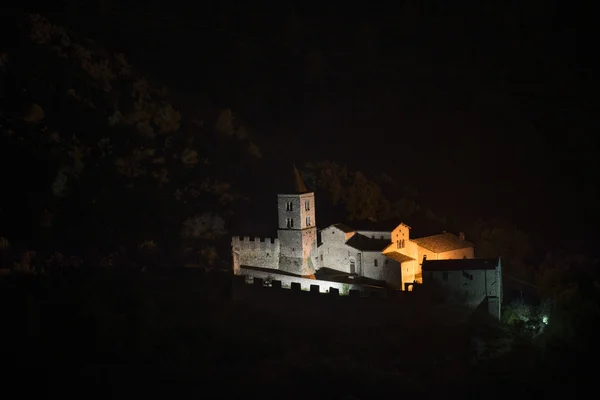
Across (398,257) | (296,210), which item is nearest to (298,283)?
(296,210)

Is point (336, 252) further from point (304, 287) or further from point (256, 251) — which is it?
point (256, 251)

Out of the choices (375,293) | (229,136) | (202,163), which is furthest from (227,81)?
(375,293)

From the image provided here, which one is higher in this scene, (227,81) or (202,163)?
(227,81)

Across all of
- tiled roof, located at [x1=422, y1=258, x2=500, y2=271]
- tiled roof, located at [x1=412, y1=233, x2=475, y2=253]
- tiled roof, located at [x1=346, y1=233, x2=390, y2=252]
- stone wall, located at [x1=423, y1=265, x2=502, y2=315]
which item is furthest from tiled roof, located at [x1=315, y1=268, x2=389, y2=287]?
stone wall, located at [x1=423, y1=265, x2=502, y2=315]

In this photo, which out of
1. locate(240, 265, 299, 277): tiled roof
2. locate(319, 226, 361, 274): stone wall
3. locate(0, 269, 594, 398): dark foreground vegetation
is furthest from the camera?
locate(240, 265, 299, 277): tiled roof

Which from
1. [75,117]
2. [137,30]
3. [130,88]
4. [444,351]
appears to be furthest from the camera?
[137,30]

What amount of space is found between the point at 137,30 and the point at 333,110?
51.4ft

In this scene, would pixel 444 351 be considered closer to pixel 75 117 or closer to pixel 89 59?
pixel 75 117

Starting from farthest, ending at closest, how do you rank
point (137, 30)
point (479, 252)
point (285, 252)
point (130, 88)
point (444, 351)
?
point (137, 30) < point (130, 88) < point (479, 252) < point (285, 252) < point (444, 351)

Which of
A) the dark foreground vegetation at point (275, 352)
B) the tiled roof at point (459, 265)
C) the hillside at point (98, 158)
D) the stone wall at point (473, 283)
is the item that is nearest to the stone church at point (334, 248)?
the tiled roof at point (459, 265)

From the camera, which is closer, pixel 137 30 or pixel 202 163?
pixel 202 163

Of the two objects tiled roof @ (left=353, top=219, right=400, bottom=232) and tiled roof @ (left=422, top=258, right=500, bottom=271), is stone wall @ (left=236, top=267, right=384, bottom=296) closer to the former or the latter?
tiled roof @ (left=422, top=258, right=500, bottom=271)

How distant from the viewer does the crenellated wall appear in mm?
38188

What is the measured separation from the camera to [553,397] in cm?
3325
